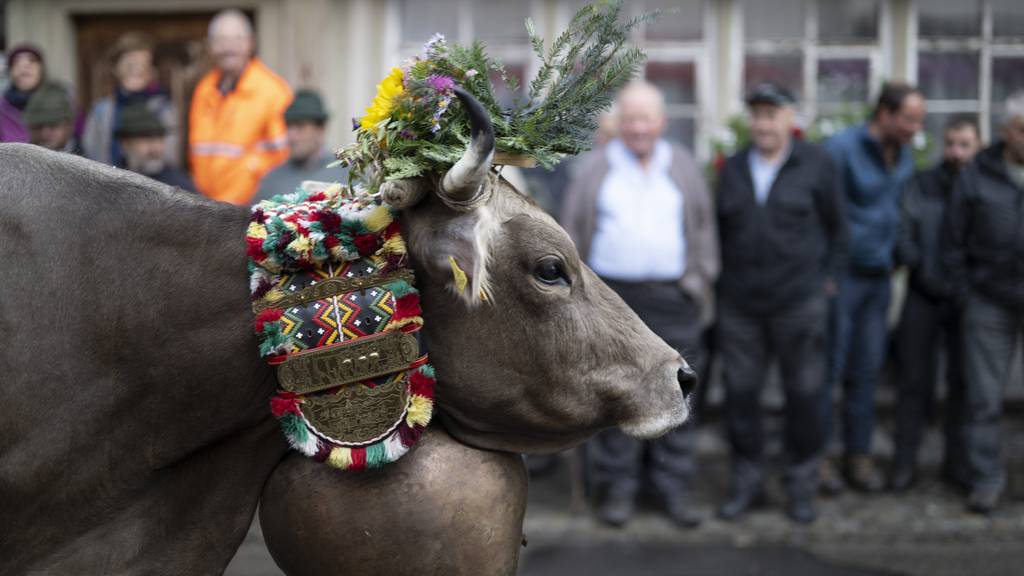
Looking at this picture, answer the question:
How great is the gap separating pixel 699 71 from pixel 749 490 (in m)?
3.99

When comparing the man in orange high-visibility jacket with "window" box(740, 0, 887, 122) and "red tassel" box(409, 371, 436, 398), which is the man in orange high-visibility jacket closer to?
"window" box(740, 0, 887, 122)

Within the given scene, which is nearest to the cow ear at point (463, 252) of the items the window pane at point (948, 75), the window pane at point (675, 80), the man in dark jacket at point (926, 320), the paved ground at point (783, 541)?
the paved ground at point (783, 541)

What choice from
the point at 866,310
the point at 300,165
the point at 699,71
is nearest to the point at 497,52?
the point at 699,71

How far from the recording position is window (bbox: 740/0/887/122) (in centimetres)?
969

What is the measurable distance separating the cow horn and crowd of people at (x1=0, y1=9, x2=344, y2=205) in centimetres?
443

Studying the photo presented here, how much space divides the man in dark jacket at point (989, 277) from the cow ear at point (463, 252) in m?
5.72

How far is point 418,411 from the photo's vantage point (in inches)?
95.8

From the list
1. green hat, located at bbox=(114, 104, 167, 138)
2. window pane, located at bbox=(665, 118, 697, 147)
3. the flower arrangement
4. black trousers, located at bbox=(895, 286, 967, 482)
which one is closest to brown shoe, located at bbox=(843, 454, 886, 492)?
black trousers, located at bbox=(895, 286, 967, 482)

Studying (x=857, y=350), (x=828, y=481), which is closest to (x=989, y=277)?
(x=857, y=350)

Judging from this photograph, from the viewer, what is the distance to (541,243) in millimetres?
2471

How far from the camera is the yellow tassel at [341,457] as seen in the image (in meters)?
2.36

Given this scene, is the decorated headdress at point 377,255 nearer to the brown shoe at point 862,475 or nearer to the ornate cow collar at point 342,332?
the ornate cow collar at point 342,332

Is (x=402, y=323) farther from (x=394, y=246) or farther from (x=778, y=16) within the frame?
(x=778, y=16)

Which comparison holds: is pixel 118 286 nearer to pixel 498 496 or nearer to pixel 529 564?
pixel 498 496
